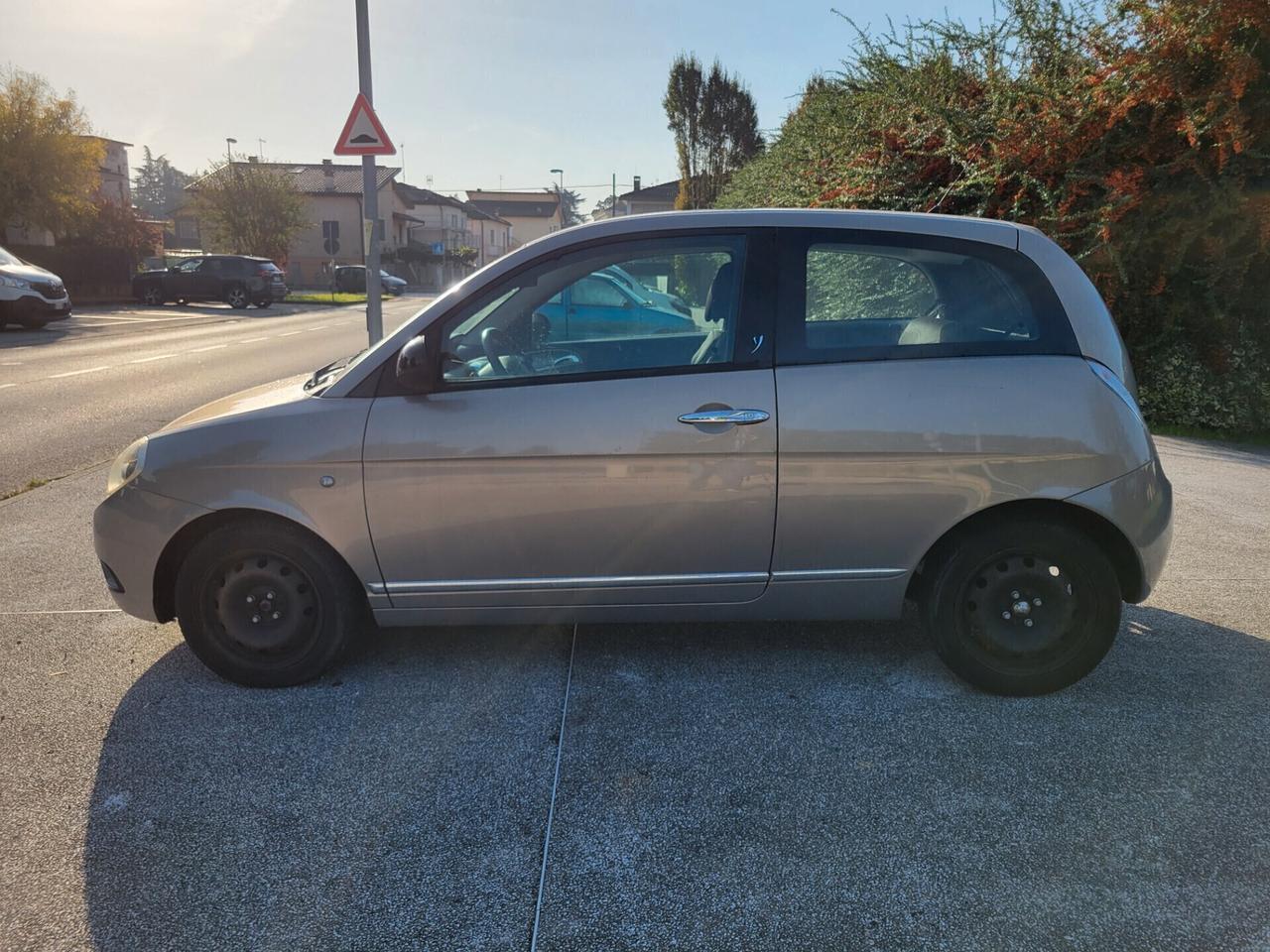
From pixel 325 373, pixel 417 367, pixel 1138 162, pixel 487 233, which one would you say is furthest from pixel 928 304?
pixel 487 233

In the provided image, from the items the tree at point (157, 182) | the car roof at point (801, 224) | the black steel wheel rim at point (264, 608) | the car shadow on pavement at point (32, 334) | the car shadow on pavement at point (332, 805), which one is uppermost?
the tree at point (157, 182)

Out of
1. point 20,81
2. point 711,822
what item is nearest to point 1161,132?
point 711,822

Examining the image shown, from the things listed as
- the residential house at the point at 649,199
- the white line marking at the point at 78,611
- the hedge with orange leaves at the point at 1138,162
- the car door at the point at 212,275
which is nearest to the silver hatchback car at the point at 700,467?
the white line marking at the point at 78,611

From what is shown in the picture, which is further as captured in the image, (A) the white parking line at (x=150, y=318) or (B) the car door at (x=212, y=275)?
(B) the car door at (x=212, y=275)

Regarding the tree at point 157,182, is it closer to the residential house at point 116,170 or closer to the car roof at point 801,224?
the residential house at point 116,170

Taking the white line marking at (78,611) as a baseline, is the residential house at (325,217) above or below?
above

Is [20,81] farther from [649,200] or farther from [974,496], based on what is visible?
[974,496]

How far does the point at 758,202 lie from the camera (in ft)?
46.9

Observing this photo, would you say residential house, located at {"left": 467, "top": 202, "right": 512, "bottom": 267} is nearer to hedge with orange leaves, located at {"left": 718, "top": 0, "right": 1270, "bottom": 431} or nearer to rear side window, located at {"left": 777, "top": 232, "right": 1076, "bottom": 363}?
hedge with orange leaves, located at {"left": 718, "top": 0, "right": 1270, "bottom": 431}

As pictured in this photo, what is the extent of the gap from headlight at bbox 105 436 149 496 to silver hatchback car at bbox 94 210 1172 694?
2 cm

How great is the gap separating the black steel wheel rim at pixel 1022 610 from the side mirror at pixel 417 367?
2.09m

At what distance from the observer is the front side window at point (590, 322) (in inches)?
128

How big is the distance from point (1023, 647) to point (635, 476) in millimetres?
1563

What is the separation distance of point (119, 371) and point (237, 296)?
64.7 feet
